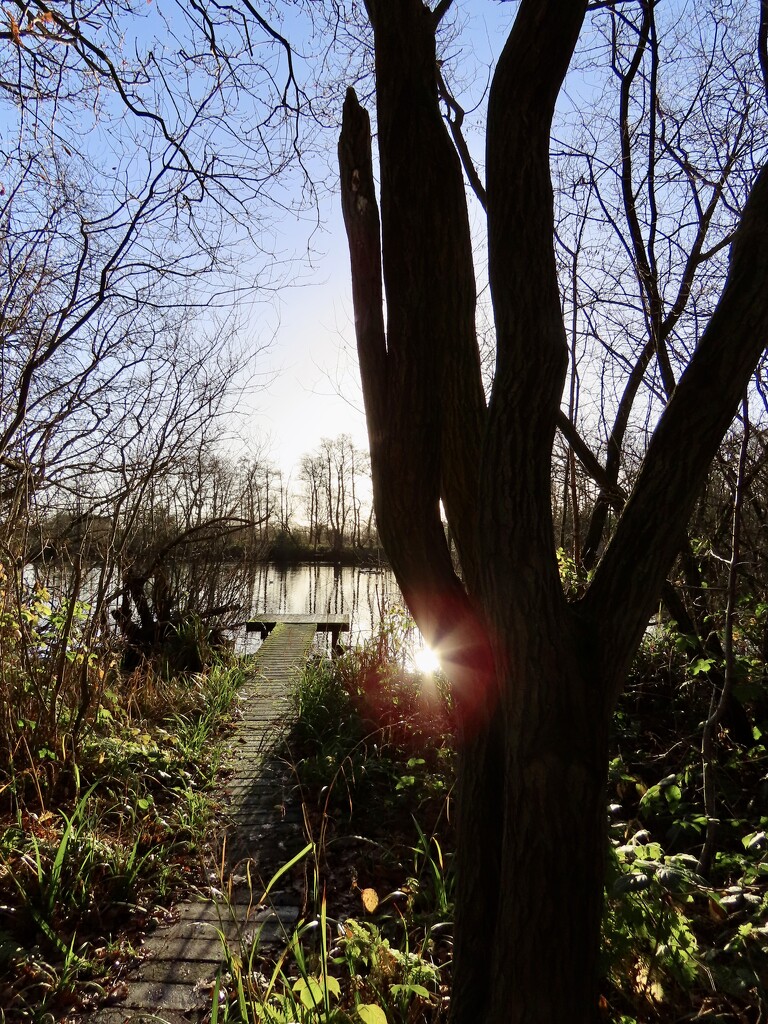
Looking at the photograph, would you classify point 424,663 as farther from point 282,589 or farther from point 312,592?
point 282,589

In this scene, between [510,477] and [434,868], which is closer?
[510,477]

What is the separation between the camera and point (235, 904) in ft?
10.1

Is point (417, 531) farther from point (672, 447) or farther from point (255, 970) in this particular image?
point (255, 970)

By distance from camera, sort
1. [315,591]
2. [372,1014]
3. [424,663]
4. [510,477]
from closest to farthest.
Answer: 1. [510,477]
2. [372,1014]
3. [424,663]
4. [315,591]

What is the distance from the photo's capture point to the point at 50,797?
352 centimetres

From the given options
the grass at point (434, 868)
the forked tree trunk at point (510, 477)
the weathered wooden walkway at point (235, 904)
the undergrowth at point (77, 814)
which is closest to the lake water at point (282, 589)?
the undergrowth at point (77, 814)

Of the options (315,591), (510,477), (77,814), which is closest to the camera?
(510,477)

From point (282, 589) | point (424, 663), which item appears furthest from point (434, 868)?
point (282, 589)

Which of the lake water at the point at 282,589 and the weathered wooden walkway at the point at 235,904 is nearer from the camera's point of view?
the weathered wooden walkway at the point at 235,904

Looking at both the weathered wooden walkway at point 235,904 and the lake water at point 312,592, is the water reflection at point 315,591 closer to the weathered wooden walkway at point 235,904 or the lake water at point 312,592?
the lake water at point 312,592

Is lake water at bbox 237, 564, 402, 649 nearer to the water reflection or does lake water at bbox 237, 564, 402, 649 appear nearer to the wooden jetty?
the water reflection

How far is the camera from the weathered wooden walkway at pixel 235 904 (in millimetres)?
2312

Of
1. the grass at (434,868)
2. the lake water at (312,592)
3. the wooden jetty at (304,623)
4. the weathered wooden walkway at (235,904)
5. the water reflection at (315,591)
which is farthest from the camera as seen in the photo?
the water reflection at (315,591)

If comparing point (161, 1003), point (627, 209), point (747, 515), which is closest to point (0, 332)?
point (161, 1003)
